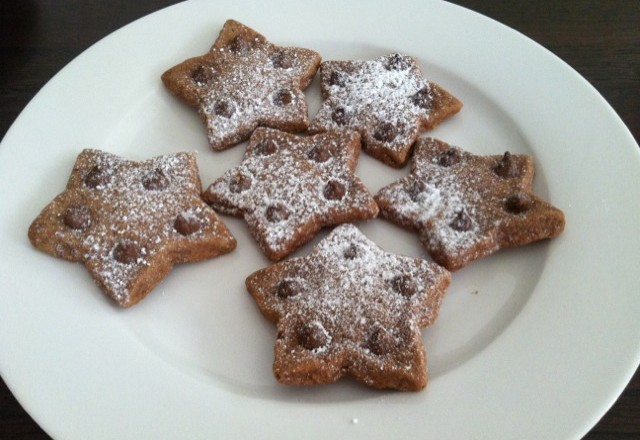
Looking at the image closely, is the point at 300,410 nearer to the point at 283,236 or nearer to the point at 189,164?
the point at 283,236

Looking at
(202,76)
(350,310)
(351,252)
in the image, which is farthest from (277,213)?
(202,76)

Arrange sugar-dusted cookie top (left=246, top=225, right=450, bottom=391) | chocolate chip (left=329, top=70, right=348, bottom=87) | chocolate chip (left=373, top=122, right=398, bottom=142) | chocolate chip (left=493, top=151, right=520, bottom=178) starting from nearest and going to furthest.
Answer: sugar-dusted cookie top (left=246, top=225, right=450, bottom=391)
chocolate chip (left=493, top=151, right=520, bottom=178)
chocolate chip (left=373, top=122, right=398, bottom=142)
chocolate chip (left=329, top=70, right=348, bottom=87)

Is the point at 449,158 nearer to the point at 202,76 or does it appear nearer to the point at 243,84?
the point at 243,84

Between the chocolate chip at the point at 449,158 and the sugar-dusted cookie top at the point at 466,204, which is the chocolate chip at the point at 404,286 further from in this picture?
the chocolate chip at the point at 449,158

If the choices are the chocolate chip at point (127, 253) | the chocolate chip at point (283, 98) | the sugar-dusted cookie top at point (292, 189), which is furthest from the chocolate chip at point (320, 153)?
the chocolate chip at point (127, 253)

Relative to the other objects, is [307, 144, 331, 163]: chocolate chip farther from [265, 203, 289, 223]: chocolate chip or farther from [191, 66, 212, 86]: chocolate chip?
[191, 66, 212, 86]: chocolate chip

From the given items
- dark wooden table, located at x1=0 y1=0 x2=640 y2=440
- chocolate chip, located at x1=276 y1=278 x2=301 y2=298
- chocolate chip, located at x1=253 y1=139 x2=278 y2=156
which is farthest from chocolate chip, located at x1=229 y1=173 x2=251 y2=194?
dark wooden table, located at x1=0 y1=0 x2=640 y2=440
